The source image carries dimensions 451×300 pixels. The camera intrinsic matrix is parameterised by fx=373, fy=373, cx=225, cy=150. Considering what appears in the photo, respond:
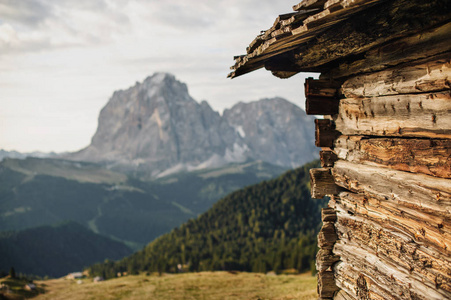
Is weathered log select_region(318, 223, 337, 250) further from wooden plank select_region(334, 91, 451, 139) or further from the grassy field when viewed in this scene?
the grassy field

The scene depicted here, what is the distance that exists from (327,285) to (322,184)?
105 inches

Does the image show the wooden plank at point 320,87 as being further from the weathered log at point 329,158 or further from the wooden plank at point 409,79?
the weathered log at point 329,158

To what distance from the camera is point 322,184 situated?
31.4 ft

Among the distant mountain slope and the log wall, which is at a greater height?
the log wall

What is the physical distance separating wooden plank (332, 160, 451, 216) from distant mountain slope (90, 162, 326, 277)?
103 m

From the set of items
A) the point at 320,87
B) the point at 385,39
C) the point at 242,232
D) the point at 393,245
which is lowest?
the point at 242,232

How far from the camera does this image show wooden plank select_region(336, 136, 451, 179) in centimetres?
633

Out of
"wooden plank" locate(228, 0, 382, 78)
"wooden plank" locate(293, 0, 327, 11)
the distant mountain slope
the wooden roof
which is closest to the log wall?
the wooden roof

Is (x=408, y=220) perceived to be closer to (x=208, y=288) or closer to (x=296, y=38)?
(x=296, y=38)

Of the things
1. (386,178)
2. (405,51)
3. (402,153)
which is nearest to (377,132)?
(402,153)

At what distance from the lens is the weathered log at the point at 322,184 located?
9.56m

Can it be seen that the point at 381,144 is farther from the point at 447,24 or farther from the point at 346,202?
the point at 447,24

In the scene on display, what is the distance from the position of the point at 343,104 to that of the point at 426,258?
3.96 m

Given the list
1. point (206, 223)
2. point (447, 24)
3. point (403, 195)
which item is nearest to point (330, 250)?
Result: point (403, 195)
